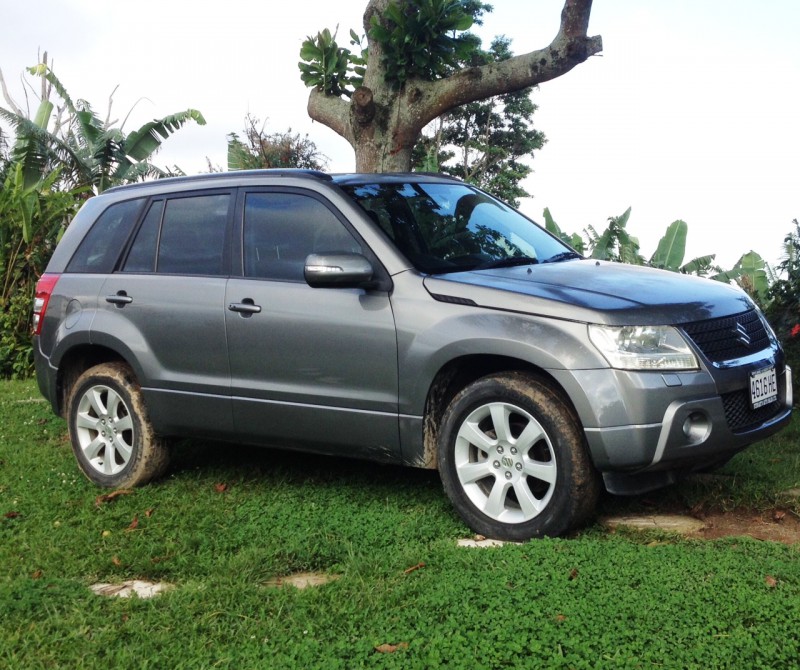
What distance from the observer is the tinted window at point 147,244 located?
6738 mm

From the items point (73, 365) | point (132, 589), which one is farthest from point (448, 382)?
point (73, 365)

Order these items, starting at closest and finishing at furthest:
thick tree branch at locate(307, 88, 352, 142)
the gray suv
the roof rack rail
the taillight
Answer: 1. the gray suv
2. the roof rack rail
3. the taillight
4. thick tree branch at locate(307, 88, 352, 142)

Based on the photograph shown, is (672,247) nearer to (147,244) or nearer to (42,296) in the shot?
(147,244)

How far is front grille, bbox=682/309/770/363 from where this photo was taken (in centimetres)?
503

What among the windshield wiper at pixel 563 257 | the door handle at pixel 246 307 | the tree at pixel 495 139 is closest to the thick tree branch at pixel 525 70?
the windshield wiper at pixel 563 257

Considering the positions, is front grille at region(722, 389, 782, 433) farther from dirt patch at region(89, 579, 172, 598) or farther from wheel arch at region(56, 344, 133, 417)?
wheel arch at region(56, 344, 133, 417)

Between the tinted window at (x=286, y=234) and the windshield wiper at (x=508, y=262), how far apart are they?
742 mm

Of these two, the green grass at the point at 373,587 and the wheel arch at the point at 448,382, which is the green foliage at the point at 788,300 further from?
the wheel arch at the point at 448,382

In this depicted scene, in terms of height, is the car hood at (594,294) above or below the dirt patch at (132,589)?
above

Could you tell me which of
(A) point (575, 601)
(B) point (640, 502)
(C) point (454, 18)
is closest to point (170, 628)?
(A) point (575, 601)

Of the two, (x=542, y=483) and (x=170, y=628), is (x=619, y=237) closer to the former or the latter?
(x=542, y=483)

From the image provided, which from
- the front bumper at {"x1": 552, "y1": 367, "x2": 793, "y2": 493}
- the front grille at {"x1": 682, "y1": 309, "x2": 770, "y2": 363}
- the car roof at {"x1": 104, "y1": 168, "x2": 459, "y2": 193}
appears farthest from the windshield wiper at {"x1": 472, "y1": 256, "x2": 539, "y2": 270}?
the front grille at {"x1": 682, "y1": 309, "x2": 770, "y2": 363}

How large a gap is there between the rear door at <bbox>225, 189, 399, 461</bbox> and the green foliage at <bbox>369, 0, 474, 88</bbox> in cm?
515

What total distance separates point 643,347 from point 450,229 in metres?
1.61
